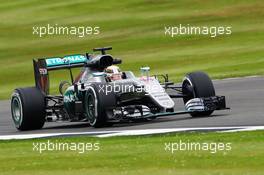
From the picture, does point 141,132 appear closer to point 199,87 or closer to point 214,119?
point 214,119

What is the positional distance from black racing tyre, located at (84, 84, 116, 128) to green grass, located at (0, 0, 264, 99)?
12937mm

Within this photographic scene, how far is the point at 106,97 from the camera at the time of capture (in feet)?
63.1

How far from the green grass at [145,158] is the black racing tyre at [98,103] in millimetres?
2212

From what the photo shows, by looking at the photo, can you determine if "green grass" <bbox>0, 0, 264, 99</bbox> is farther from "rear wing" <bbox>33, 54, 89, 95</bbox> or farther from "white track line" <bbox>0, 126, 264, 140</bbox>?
"white track line" <bbox>0, 126, 264, 140</bbox>

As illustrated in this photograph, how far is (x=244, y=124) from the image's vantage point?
1808 centimetres

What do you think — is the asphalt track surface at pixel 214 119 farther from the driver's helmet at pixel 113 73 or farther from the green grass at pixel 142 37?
the green grass at pixel 142 37

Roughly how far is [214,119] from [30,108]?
12.8 feet

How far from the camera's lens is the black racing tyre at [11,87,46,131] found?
20703 millimetres

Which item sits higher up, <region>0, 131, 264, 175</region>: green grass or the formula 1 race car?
the formula 1 race car

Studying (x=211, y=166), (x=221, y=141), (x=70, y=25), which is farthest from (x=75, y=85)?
(x=70, y=25)

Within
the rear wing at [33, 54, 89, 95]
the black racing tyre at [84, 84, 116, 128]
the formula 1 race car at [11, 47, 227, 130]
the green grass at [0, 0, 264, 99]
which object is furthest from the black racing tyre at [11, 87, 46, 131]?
the green grass at [0, 0, 264, 99]

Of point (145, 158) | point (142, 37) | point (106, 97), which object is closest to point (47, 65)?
point (106, 97)

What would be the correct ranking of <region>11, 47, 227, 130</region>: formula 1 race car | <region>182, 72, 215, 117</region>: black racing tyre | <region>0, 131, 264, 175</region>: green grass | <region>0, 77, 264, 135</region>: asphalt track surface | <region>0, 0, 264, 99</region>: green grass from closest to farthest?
<region>0, 131, 264, 175</region>: green grass → <region>0, 77, 264, 135</region>: asphalt track surface → <region>11, 47, 227, 130</region>: formula 1 race car → <region>182, 72, 215, 117</region>: black racing tyre → <region>0, 0, 264, 99</region>: green grass

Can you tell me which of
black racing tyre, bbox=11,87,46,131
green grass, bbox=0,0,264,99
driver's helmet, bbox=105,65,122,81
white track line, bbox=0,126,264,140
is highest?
green grass, bbox=0,0,264,99
